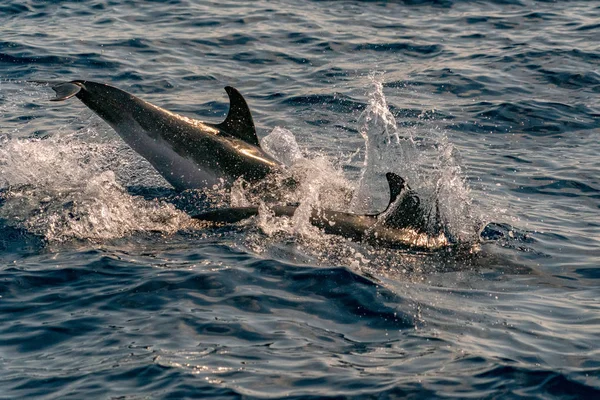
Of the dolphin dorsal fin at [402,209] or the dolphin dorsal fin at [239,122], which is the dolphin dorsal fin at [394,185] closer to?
the dolphin dorsal fin at [402,209]

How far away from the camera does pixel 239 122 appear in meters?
11.2

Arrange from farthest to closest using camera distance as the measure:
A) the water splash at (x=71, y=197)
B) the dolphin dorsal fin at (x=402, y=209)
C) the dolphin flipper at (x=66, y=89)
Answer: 1. the dolphin flipper at (x=66, y=89)
2. the dolphin dorsal fin at (x=402, y=209)
3. the water splash at (x=71, y=197)

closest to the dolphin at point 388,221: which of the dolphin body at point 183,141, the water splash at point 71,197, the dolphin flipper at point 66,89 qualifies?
the water splash at point 71,197

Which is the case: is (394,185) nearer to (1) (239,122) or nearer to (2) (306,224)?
(2) (306,224)

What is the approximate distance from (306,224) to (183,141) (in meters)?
2.33

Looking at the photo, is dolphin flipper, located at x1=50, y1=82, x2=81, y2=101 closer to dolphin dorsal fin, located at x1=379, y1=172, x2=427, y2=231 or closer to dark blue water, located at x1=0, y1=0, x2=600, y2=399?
dark blue water, located at x1=0, y1=0, x2=600, y2=399

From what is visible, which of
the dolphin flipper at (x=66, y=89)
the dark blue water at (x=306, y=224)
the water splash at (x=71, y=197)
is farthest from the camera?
the dolphin flipper at (x=66, y=89)

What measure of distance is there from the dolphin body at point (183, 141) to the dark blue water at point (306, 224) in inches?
11.7

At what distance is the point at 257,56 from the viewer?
18.4m

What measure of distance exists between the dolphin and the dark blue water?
9.6 inches

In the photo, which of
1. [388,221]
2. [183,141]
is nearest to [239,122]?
[183,141]

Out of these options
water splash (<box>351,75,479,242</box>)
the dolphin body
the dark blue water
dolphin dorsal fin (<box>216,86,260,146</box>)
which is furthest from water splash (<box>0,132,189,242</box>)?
water splash (<box>351,75,479,242</box>)

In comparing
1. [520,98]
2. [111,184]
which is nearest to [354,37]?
[520,98]

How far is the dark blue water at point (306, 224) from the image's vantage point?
667cm
